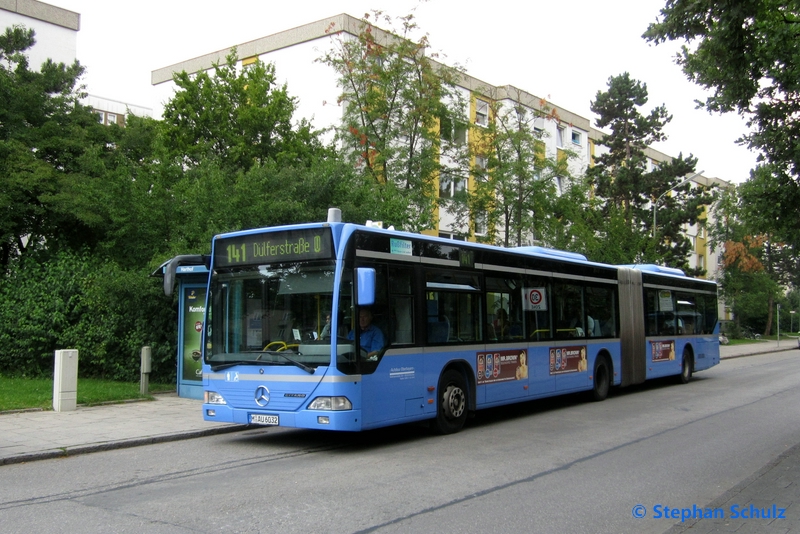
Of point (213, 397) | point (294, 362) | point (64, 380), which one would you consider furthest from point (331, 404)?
point (64, 380)

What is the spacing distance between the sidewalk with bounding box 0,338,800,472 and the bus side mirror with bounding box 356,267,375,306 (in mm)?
3919

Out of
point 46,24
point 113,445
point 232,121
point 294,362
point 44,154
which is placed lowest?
point 113,445

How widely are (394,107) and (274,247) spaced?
1555cm

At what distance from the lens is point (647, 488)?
7406 mm

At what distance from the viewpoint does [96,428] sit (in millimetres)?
11133

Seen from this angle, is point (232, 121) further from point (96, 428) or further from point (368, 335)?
point (368, 335)

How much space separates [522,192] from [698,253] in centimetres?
5108

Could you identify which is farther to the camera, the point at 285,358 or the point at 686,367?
the point at 686,367

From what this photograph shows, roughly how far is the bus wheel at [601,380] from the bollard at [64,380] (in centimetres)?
1041

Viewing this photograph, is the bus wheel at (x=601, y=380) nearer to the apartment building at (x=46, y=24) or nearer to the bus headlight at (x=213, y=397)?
the bus headlight at (x=213, y=397)

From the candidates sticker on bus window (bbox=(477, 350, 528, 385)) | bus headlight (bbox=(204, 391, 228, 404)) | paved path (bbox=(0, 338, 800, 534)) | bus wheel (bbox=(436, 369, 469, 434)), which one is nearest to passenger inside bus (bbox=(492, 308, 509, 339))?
sticker on bus window (bbox=(477, 350, 528, 385))

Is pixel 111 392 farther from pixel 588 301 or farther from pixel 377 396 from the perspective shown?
pixel 588 301

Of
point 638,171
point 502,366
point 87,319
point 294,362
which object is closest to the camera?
point 294,362

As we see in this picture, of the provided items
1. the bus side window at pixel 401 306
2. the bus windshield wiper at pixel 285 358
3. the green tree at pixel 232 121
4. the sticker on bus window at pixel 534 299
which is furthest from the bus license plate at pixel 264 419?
the green tree at pixel 232 121
